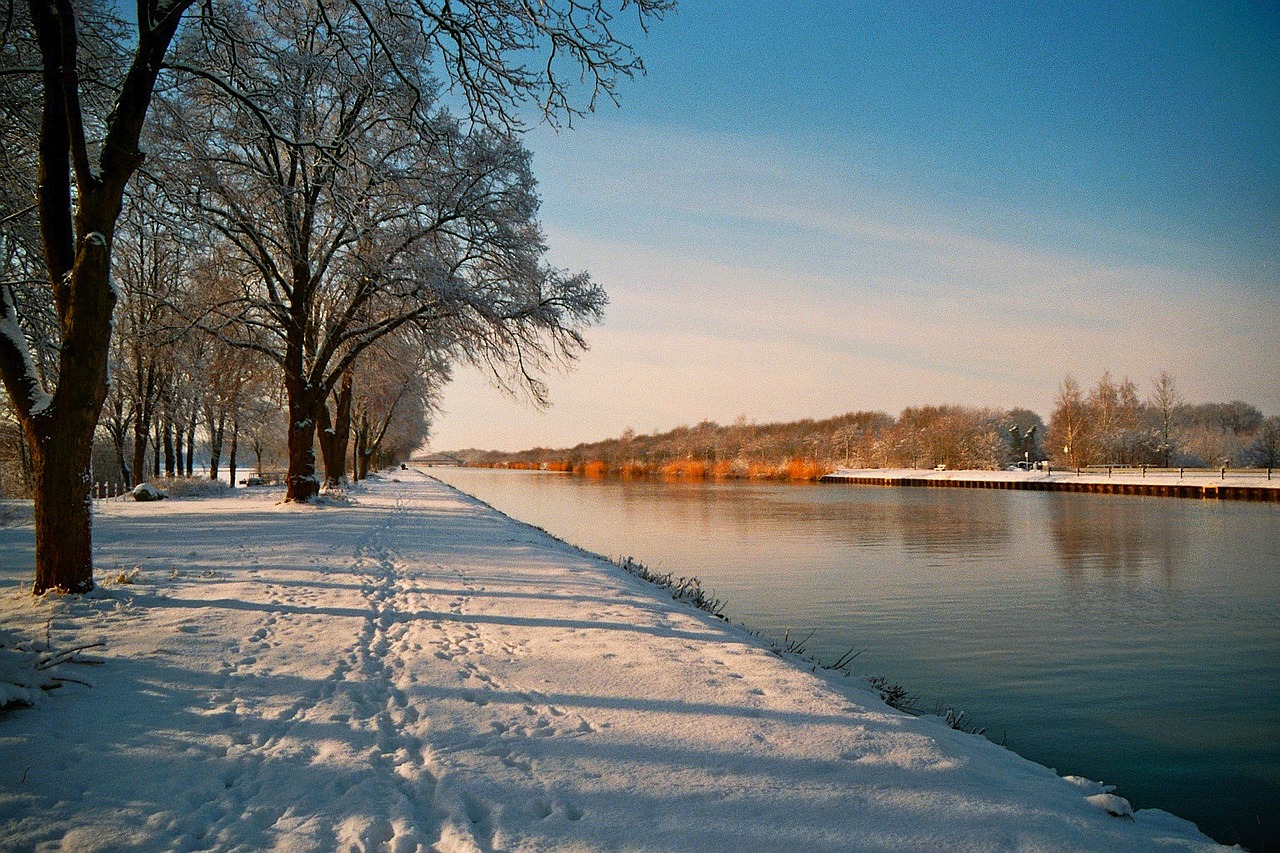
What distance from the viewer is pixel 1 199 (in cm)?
1105

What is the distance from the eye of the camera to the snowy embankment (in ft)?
11.2

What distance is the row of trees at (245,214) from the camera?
23.3 ft

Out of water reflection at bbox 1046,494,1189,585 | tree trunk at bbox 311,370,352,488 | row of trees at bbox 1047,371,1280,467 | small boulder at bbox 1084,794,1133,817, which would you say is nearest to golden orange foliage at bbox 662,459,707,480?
row of trees at bbox 1047,371,1280,467

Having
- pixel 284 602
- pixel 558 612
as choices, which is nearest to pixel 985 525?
pixel 558 612

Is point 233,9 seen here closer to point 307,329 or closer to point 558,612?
point 307,329

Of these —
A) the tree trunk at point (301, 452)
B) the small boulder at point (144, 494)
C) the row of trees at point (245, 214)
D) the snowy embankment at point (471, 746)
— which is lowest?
Result: the snowy embankment at point (471, 746)

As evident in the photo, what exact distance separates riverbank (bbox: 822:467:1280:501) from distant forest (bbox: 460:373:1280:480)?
4.78 m

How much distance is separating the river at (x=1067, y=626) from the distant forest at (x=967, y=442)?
49.3 meters

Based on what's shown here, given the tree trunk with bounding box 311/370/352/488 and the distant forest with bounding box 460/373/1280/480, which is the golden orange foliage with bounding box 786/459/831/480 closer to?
the distant forest with bounding box 460/373/1280/480

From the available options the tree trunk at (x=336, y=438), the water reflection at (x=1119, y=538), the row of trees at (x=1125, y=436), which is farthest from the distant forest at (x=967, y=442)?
the tree trunk at (x=336, y=438)

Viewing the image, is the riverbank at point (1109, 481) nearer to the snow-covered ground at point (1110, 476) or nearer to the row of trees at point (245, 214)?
the snow-covered ground at point (1110, 476)

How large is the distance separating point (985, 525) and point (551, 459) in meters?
135

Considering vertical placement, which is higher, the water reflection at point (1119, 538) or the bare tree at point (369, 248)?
the bare tree at point (369, 248)

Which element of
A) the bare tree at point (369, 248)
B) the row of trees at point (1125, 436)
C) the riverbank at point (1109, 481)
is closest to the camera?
the bare tree at point (369, 248)
